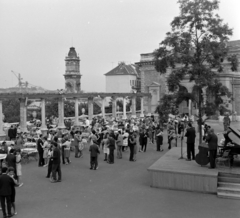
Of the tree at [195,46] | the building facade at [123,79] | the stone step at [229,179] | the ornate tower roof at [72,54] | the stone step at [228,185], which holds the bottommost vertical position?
the stone step at [228,185]

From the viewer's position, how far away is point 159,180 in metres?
10.7

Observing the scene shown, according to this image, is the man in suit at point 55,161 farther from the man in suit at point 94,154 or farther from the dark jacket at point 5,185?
the dark jacket at point 5,185

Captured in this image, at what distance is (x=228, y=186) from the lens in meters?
10.1

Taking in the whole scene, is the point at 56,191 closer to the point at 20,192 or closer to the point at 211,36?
the point at 20,192

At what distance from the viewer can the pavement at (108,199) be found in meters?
8.31

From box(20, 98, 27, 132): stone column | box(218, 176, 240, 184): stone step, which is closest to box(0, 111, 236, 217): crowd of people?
box(218, 176, 240, 184): stone step

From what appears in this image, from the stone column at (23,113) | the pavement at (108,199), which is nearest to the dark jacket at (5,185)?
the pavement at (108,199)

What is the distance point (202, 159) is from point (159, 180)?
6.16 ft

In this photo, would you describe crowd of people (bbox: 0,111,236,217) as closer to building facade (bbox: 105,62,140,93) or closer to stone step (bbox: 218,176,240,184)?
stone step (bbox: 218,176,240,184)

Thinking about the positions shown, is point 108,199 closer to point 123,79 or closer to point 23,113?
point 23,113

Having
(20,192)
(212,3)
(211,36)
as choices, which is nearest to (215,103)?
(211,36)

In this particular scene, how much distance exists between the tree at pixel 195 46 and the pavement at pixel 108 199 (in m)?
4.86

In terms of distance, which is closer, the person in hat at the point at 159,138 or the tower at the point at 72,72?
the person in hat at the point at 159,138

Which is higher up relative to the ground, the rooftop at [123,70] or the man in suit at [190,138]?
the rooftop at [123,70]
